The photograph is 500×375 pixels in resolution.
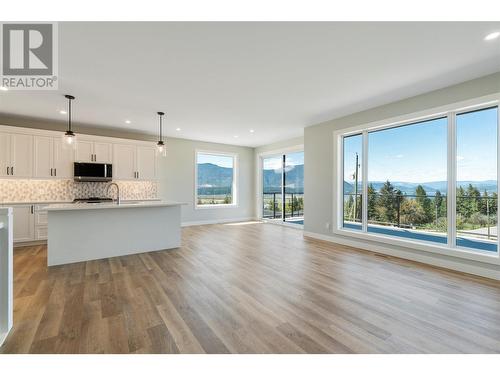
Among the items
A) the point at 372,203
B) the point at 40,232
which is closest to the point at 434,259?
the point at 372,203

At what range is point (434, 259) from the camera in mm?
3496

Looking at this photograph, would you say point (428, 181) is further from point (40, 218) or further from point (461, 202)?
point (40, 218)

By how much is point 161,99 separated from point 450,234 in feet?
17.0

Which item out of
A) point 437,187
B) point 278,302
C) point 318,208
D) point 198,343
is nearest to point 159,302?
point 198,343

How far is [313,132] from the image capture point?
547 cm

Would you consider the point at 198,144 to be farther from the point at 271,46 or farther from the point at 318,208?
the point at 271,46

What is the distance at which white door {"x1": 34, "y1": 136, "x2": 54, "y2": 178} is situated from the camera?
4.73 m

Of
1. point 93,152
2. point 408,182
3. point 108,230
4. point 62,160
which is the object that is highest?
point 93,152

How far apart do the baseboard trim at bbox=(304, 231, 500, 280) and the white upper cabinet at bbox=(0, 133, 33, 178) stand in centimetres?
690

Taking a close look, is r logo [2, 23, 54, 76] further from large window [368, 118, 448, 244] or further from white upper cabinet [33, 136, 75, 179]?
large window [368, 118, 448, 244]

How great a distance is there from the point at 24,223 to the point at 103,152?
2.11 metres

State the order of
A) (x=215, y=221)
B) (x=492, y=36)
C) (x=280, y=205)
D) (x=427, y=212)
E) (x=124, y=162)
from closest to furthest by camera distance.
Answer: (x=492, y=36), (x=427, y=212), (x=124, y=162), (x=215, y=221), (x=280, y=205)

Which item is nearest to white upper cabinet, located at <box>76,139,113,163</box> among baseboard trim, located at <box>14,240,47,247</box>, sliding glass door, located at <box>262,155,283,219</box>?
baseboard trim, located at <box>14,240,47,247</box>

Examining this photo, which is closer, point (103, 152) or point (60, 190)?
point (60, 190)
